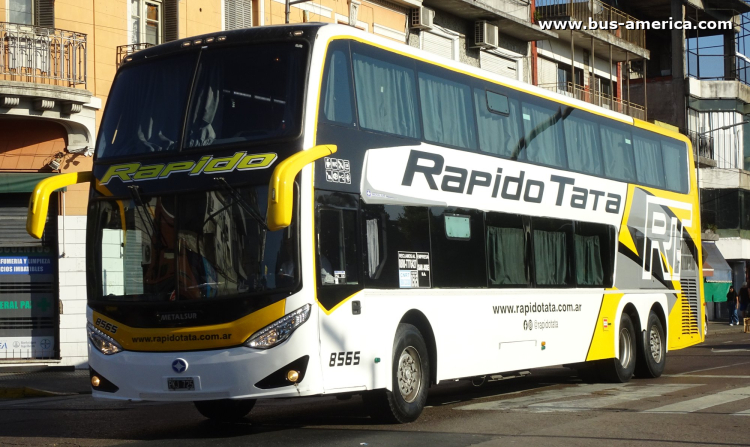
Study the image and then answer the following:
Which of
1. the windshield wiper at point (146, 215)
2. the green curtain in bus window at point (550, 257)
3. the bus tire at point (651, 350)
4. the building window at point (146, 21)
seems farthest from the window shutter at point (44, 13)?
the bus tire at point (651, 350)

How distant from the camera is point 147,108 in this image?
10.8 meters

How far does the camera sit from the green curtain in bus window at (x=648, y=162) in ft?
57.3

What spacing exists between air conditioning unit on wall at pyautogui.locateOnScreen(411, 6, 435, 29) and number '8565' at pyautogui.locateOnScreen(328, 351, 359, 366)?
808 inches

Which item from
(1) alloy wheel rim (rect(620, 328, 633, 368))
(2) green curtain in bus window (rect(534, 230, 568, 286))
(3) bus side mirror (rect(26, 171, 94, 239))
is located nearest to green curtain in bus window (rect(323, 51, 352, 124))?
(3) bus side mirror (rect(26, 171, 94, 239))

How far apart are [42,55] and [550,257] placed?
11.2 m

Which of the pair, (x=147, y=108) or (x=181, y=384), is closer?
(x=181, y=384)

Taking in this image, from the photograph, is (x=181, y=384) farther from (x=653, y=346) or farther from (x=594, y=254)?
(x=653, y=346)

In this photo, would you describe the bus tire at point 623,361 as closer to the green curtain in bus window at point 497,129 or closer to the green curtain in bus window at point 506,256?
the green curtain in bus window at point 506,256

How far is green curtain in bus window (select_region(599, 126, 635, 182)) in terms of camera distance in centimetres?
1648

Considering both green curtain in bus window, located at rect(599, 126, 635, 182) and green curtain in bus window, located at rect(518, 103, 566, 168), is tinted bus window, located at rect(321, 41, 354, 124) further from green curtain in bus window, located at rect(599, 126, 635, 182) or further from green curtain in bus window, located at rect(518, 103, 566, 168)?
green curtain in bus window, located at rect(599, 126, 635, 182)

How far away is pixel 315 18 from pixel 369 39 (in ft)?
50.4

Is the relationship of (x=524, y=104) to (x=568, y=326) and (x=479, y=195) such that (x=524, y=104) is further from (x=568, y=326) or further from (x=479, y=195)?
(x=568, y=326)

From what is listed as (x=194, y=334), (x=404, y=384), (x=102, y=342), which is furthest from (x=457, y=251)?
(x=102, y=342)

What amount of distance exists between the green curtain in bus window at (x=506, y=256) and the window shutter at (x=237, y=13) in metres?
→ 12.5
